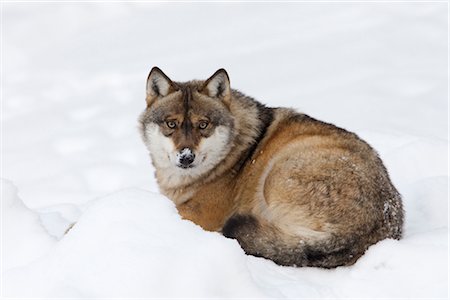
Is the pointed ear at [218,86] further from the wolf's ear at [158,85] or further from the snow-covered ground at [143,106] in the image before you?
the snow-covered ground at [143,106]

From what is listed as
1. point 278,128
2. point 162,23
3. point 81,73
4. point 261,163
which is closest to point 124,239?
point 261,163

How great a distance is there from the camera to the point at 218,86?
20.9ft

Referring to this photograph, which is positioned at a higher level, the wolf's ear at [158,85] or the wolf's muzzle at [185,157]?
the wolf's ear at [158,85]

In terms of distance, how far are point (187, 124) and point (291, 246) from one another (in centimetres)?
166

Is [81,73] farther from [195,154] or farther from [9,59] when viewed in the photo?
[195,154]

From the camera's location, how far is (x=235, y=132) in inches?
248

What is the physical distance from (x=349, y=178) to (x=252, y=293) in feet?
6.11

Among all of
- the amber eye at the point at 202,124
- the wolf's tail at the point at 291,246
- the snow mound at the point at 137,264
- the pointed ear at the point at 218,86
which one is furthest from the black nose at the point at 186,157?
the snow mound at the point at 137,264

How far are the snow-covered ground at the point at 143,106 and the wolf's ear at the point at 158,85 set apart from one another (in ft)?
4.73

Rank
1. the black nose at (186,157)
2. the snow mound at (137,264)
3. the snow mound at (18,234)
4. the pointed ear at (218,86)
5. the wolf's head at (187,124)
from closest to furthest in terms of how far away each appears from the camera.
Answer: the snow mound at (137,264), the snow mound at (18,234), the black nose at (186,157), the wolf's head at (187,124), the pointed ear at (218,86)

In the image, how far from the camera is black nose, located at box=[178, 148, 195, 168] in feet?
19.5

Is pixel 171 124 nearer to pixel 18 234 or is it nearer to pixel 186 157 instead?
pixel 186 157

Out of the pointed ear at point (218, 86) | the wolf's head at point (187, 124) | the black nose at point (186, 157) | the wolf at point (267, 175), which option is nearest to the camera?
the wolf at point (267, 175)

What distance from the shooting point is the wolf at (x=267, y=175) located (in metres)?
5.01
